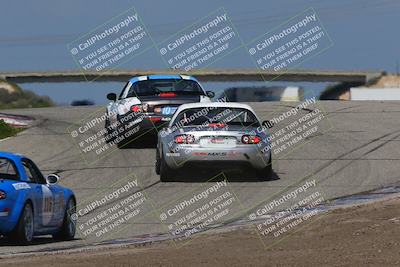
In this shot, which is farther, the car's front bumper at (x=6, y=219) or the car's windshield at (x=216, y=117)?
the car's windshield at (x=216, y=117)

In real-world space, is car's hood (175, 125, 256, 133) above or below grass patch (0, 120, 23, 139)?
below

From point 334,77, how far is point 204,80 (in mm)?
17211

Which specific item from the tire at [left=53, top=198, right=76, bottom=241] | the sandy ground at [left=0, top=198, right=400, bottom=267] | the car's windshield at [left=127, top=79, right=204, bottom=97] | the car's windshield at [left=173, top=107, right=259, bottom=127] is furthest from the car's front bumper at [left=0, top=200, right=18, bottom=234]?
the car's windshield at [left=127, top=79, right=204, bottom=97]

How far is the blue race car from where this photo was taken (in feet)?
40.9

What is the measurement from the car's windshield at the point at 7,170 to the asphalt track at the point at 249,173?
0.81m

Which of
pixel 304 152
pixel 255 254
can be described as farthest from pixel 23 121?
pixel 255 254

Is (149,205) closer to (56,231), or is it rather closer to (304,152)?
(56,231)

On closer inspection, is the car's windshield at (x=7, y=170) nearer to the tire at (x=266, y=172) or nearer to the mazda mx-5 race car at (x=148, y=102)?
the tire at (x=266, y=172)

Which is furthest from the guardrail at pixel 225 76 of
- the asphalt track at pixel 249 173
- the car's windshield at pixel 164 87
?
the car's windshield at pixel 164 87

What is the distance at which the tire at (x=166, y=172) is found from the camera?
18.6 m

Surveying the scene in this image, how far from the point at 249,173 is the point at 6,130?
10080mm

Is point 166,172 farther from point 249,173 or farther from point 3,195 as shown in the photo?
point 3,195

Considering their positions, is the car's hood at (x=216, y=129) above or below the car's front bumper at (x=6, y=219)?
below

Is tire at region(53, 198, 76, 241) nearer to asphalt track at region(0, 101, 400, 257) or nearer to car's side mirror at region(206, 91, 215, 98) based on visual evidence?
asphalt track at region(0, 101, 400, 257)
